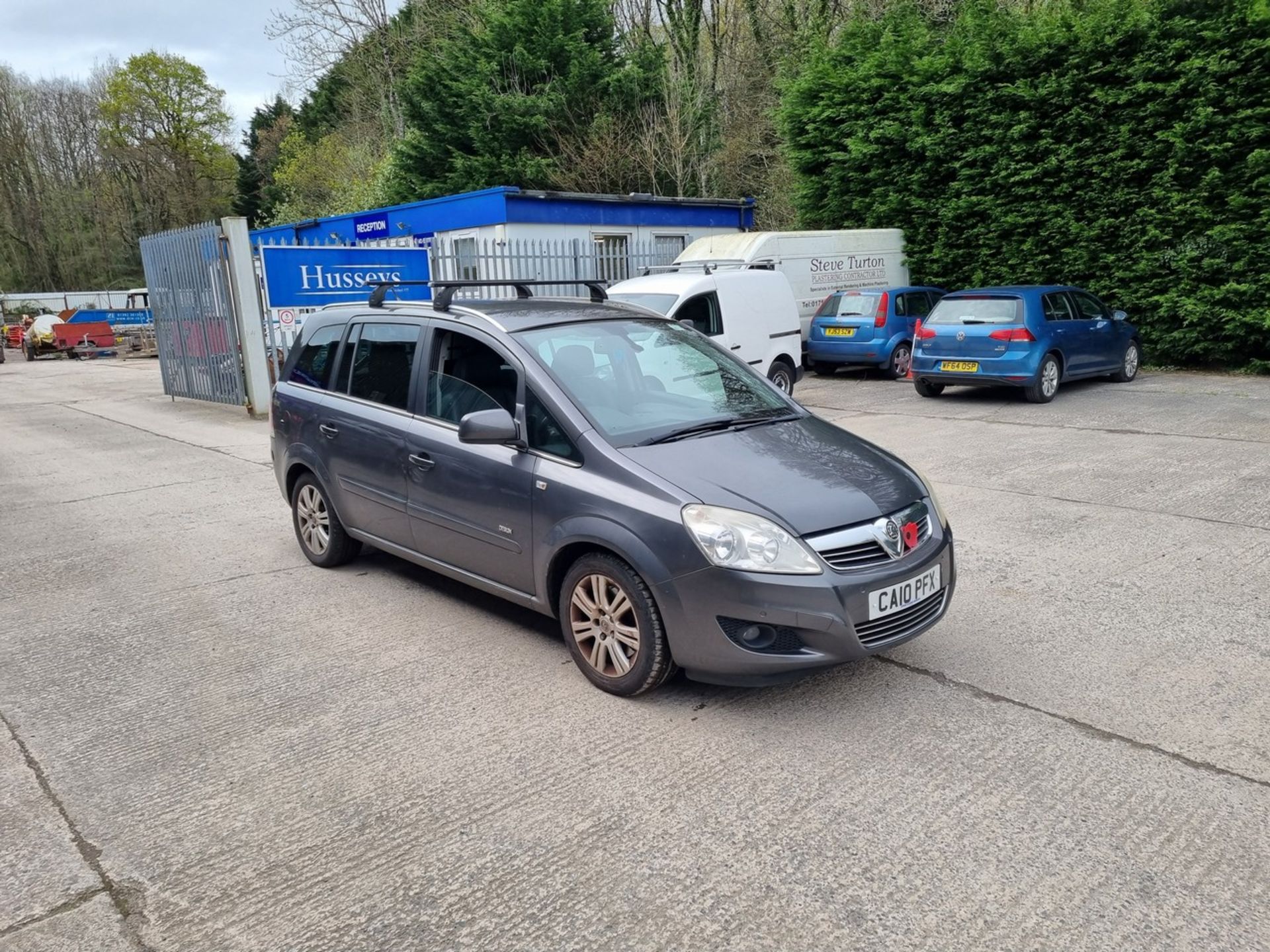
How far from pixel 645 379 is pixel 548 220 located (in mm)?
13587

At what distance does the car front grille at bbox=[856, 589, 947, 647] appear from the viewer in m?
3.64

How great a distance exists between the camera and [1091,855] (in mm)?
2838

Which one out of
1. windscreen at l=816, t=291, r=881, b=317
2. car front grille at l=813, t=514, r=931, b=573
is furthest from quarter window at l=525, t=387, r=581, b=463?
windscreen at l=816, t=291, r=881, b=317

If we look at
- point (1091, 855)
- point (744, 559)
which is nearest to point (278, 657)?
point (744, 559)

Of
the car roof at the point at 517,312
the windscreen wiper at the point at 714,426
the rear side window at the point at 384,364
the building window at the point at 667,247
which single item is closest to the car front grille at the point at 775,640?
the windscreen wiper at the point at 714,426

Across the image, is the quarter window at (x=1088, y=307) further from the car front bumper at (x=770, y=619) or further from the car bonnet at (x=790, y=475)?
the car front bumper at (x=770, y=619)

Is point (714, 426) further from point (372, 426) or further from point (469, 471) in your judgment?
point (372, 426)

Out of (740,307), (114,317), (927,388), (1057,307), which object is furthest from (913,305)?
(114,317)

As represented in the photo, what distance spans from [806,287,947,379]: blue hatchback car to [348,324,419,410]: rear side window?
1118 cm

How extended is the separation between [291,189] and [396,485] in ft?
124

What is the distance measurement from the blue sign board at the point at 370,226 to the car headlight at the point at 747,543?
18.2m

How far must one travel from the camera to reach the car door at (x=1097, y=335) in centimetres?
1273

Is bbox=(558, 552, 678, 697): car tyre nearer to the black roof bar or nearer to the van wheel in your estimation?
the black roof bar

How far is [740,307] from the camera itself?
11961 mm
